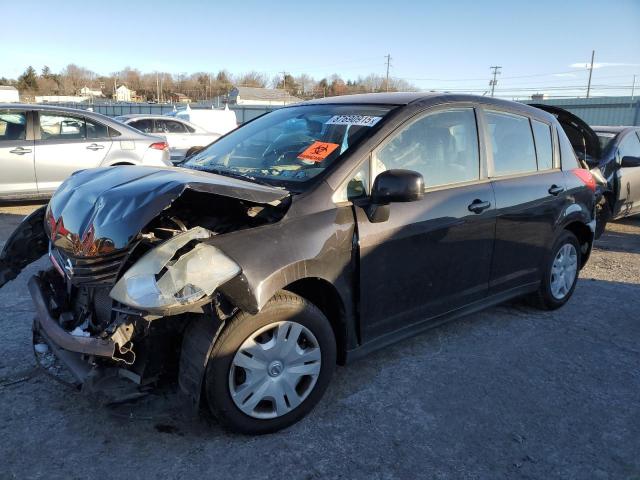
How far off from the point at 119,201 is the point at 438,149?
2033 mm

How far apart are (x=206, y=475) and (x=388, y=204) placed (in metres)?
Result: 1.69

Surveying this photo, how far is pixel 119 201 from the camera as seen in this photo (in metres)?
2.51

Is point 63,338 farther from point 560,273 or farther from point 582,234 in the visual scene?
point 582,234

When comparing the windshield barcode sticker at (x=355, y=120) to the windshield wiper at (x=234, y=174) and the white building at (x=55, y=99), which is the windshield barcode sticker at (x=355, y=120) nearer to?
the windshield wiper at (x=234, y=174)

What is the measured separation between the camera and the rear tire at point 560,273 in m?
4.44

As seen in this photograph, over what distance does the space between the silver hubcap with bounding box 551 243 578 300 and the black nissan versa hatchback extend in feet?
1.99

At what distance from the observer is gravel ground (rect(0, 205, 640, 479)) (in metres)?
2.50

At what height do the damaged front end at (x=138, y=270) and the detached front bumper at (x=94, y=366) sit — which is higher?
the damaged front end at (x=138, y=270)

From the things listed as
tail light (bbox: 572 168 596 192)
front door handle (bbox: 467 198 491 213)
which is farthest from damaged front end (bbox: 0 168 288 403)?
tail light (bbox: 572 168 596 192)

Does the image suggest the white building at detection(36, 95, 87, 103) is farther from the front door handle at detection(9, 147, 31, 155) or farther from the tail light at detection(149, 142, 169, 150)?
the front door handle at detection(9, 147, 31, 155)

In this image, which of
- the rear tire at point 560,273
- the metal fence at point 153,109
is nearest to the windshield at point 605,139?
the rear tire at point 560,273

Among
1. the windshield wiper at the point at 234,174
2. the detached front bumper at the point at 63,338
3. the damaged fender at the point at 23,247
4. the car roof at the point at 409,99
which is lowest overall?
the detached front bumper at the point at 63,338

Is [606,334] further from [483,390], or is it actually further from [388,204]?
[388,204]

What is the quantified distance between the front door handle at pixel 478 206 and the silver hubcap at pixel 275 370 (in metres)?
1.49
